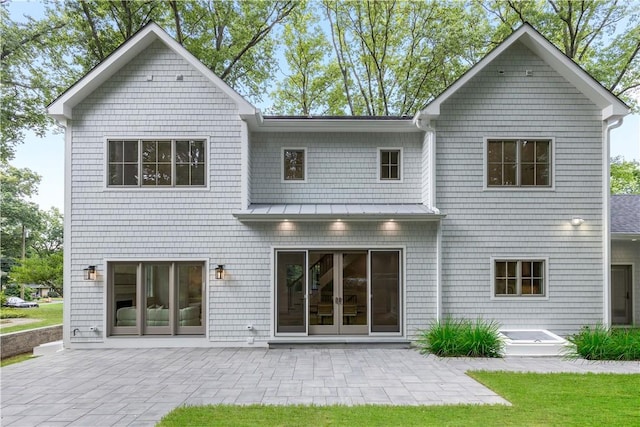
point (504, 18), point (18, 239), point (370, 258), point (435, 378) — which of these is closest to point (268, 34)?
point (504, 18)

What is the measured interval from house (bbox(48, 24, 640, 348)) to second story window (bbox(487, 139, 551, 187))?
0.04 meters

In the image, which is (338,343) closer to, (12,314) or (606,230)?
(606,230)

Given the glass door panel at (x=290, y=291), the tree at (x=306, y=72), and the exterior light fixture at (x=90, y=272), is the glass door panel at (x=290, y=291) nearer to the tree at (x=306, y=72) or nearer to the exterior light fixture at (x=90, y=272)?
the exterior light fixture at (x=90, y=272)

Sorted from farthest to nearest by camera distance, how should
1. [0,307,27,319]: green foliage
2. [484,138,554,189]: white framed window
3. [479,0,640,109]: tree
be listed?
[479,0,640,109]: tree → [0,307,27,319]: green foliage → [484,138,554,189]: white framed window

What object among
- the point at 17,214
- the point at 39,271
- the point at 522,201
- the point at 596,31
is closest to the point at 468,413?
the point at 522,201

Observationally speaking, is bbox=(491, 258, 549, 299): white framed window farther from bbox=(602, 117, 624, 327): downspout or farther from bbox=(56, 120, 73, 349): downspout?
bbox=(56, 120, 73, 349): downspout

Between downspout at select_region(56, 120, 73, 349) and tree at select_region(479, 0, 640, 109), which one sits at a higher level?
tree at select_region(479, 0, 640, 109)

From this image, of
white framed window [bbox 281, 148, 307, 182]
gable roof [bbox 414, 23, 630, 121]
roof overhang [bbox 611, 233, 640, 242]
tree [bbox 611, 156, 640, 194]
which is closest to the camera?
gable roof [bbox 414, 23, 630, 121]

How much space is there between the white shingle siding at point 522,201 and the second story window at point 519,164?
200 mm

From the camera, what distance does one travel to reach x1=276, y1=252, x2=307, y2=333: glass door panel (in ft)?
30.7

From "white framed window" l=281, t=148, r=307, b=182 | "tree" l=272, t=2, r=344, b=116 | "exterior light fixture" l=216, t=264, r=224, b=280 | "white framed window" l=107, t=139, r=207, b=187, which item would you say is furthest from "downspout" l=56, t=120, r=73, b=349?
"tree" l=272, t=2, r=344, b=116

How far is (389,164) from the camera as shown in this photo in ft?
33.5

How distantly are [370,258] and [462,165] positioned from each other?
325 cm

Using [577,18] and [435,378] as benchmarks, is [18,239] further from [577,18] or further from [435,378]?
[577,18]
